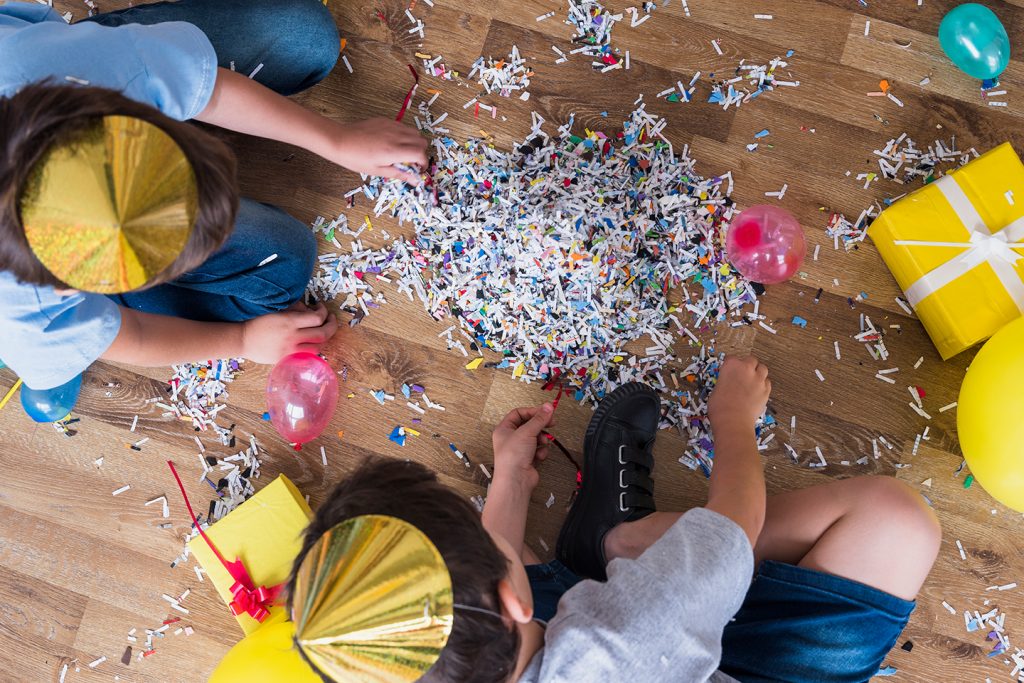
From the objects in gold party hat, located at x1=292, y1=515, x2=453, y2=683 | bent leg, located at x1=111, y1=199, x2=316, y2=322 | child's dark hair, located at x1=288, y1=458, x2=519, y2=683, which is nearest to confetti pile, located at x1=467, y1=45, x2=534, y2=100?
bent leg, located at x1=111, y1=199, x2=316, y2=322

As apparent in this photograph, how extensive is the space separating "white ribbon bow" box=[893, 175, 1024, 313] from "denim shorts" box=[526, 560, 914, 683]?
0.51 metres

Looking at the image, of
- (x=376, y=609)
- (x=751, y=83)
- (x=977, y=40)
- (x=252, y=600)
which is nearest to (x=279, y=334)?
(x=252, y=600)

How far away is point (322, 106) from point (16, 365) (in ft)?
2.26

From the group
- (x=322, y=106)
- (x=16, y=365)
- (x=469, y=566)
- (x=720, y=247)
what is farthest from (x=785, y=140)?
(x=16, y=365)

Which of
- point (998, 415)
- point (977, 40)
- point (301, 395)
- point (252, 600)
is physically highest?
point (977, 40)

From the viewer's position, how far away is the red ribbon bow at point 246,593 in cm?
128

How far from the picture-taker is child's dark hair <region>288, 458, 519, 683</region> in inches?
31.3

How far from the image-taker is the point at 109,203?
2.51ft

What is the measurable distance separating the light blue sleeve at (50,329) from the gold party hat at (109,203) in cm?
19

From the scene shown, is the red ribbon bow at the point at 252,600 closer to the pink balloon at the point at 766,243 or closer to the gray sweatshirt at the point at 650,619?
the gray sweatshirt at the point at 650,619

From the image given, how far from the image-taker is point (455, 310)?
1355 mm

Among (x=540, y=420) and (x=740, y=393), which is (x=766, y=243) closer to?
(x=740, y=393)

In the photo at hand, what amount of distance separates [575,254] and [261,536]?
753 millimetres

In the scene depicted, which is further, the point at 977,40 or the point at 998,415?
the point at 977,40
